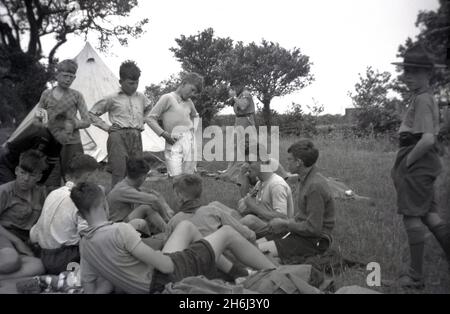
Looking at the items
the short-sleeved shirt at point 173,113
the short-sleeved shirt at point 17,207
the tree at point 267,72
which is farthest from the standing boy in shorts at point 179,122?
the tree at point 267,72

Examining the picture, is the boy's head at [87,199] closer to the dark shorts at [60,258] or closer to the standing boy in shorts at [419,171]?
the dark shorts at [60,258]

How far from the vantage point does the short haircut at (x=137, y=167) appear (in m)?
3.71

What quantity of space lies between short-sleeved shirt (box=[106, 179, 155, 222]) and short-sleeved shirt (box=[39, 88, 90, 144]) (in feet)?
3.30

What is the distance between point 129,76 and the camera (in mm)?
4625

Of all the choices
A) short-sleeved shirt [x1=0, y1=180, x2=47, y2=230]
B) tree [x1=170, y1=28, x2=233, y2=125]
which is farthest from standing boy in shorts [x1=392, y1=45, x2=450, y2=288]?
tree [x1=170, y1=28, x2=233, y2=125]

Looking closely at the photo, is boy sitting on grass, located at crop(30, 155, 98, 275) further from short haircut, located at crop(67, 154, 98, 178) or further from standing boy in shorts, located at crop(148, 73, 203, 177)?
standing boy in shorts, located at crop(148, 73, 203, 177)

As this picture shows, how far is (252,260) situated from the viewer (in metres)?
2.91

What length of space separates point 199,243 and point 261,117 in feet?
35.3

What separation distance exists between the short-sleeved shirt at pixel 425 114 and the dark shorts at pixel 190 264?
1.55 meters

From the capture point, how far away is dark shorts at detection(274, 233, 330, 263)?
3.37 meters

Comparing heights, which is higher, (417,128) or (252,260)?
(417,128)
